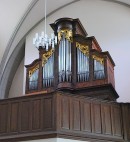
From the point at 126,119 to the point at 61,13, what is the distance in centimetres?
622

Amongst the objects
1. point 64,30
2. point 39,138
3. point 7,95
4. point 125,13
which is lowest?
point 39,138

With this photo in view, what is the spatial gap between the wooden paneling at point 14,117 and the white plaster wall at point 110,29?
3960 mm

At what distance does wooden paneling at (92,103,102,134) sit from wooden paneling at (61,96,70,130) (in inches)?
32.8

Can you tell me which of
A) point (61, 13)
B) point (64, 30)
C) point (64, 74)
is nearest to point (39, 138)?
point (64, 74)

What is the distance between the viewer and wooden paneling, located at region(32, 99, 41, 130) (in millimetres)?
9917

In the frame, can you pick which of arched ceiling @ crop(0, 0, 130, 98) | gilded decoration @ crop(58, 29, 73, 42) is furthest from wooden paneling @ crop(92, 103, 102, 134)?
arched ceiling @ crop(0, 0, 130, 98)

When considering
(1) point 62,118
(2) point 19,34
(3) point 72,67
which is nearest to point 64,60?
(3) point 72,67

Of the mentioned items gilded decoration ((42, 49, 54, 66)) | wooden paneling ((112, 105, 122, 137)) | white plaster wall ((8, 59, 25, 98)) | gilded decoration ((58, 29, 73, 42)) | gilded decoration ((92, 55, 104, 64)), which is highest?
gilded decoration ((58, 29, 73, 42))

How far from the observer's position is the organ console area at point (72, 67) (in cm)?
1125

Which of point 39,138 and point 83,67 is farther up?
point 83,67

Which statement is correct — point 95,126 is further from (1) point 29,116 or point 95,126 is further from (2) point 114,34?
(2) point 114,34

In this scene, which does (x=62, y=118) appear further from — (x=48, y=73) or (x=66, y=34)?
(x=66, y=34)

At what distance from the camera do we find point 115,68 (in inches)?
515

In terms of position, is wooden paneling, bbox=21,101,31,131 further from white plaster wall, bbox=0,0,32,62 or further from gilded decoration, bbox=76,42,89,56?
white plaster wall, bbox=0,0,32,62
